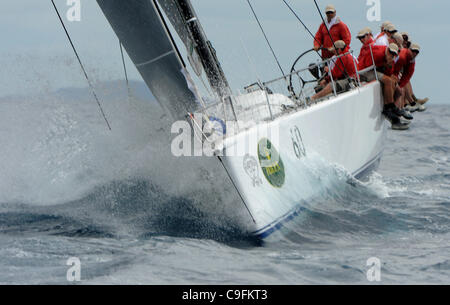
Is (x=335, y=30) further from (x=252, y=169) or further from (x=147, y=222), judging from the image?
(x=147, y=222)

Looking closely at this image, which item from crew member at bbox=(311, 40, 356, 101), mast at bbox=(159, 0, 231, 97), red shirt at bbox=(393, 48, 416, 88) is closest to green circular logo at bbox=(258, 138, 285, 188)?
mast at bbox=(159, 0, 231, 97)

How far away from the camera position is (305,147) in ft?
18.7

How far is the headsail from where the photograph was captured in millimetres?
5168

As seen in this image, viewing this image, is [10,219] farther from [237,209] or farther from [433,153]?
[433,153]

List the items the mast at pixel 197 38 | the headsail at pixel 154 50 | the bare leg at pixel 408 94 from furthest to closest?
the bare leg at pixel 408 94 → the mast at pixel 197 38 → the headsail at pixel 154 50

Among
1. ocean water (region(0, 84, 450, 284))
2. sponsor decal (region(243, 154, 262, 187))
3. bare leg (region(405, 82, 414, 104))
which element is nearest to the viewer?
ocean water (region(0, 84, 450, 284))

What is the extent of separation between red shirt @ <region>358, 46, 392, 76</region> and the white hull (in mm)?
227

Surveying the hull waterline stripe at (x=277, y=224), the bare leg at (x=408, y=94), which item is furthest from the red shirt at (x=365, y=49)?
the hull waterline stripe at (x=277, y=224)

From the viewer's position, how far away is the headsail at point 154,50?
17.0 ft

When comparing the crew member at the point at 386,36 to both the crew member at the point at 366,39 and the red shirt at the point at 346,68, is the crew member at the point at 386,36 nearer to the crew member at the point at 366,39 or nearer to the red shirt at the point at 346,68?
the crew member at the point at 366,39

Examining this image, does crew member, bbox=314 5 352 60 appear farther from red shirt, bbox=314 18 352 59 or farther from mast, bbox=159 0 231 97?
mast, bbox=159 0 231 97

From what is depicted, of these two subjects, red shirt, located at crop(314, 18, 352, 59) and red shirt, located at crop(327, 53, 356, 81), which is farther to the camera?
red shirt, located at crop(314, 18, 352, 59)

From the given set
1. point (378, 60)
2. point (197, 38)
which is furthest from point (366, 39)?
point (197, 38)

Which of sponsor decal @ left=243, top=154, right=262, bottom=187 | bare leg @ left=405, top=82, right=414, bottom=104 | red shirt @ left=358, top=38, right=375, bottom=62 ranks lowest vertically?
sponsor decal @ left=243, top=154, right=262, bottom=187
